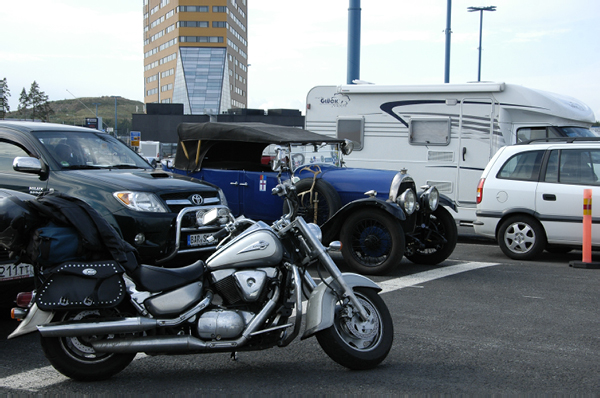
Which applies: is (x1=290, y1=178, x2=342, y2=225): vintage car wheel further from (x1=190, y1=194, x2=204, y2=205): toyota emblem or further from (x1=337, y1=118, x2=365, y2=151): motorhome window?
(x1=337, y1=118, x2=365, y2=151): motorhome window

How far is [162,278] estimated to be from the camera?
14.7ft

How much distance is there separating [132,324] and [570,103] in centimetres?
1152

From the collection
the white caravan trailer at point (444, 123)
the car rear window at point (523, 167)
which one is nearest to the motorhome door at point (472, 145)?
the white caravan trailer at point (444, 123)

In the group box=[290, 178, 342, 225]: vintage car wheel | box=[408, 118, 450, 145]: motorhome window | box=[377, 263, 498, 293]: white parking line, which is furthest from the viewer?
box=[408, 118, 450, 145]: motorhome window

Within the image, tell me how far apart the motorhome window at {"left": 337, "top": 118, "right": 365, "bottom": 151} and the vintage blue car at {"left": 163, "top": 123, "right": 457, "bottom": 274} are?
3.91m

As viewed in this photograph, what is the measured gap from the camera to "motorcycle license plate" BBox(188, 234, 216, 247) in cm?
725

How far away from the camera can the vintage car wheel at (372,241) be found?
27.9 feet

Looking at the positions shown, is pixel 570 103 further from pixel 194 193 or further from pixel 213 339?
pixel 213 339

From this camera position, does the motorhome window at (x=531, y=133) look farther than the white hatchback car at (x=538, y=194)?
Yes

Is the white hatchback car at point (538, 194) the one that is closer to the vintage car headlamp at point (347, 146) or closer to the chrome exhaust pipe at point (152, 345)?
the vintage car headlamp at point (347, 146)

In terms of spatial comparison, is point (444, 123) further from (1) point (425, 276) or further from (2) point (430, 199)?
(1) point (425, 276)

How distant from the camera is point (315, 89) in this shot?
14.7 m

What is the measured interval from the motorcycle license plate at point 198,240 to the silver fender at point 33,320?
2948mm

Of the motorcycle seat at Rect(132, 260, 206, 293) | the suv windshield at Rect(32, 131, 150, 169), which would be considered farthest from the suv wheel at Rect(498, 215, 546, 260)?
the motorcycle seat at Rect(132, 260, 206, 293)
